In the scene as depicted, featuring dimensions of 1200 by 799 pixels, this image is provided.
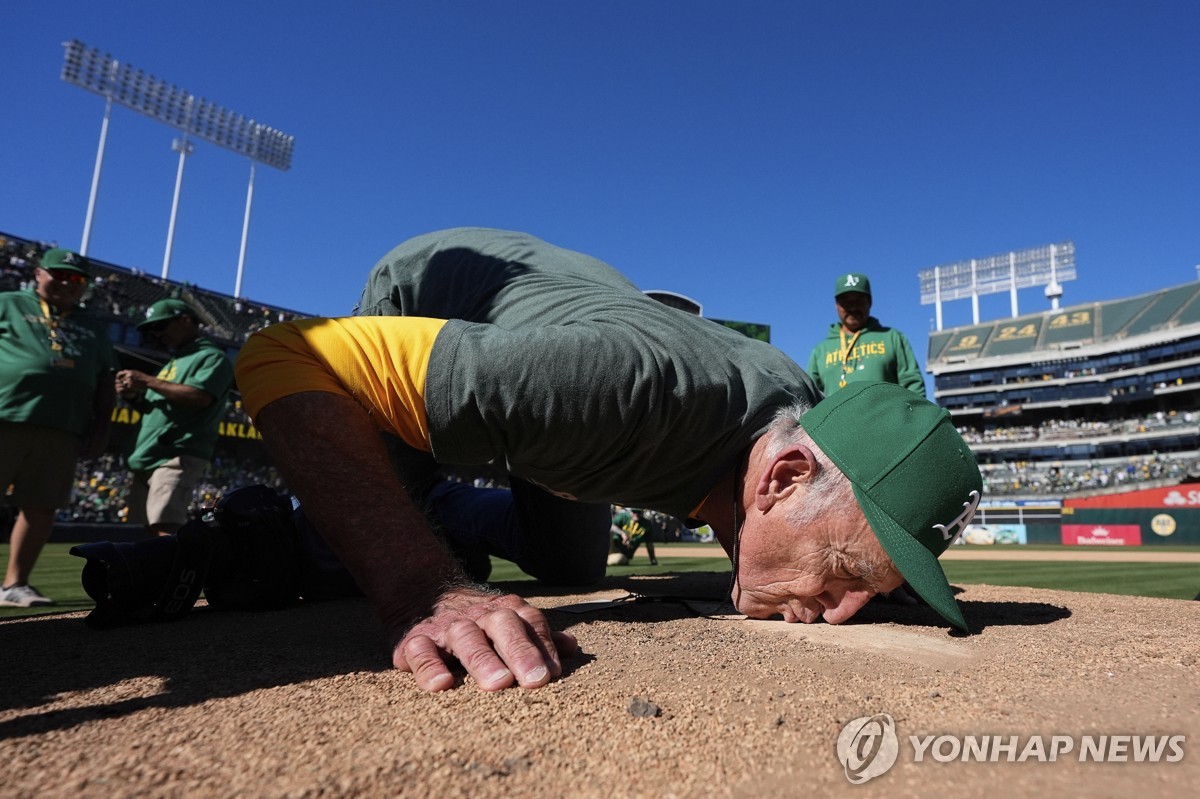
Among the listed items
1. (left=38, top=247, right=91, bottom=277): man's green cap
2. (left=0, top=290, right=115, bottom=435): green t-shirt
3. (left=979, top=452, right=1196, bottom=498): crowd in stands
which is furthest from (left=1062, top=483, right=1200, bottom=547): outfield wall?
(left=38, top=247, right=91, bottom=277): man's green cap

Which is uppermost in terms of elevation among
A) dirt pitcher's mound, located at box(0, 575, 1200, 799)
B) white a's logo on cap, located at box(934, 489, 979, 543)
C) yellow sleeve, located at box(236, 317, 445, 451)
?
yellow sleeve, located at box(236, 317, 445, 451)

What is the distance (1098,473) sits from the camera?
36250 mm

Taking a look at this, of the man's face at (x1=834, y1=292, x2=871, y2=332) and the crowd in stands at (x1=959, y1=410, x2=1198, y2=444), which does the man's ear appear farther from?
the crowd in stands at (x1=959, y1=410, x2=1198, y2=444)

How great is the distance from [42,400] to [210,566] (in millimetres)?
1997

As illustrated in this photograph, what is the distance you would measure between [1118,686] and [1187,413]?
47216 mm

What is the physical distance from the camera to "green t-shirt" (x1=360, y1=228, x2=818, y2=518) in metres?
1.56

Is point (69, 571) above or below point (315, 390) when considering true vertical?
below

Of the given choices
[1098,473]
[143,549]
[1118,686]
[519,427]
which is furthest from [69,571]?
[1098,473]

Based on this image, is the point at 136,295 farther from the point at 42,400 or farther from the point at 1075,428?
the point at 1075,428

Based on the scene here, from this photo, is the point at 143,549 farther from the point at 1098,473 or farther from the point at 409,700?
the point at 1098,473

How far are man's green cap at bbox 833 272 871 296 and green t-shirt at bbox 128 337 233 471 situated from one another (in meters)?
4.50

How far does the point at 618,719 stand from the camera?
1178 millimetres

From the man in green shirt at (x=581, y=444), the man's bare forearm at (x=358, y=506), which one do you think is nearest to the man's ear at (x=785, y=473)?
the man in green shirt at (x=581, y=444)

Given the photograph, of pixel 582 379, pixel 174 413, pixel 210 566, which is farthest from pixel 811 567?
pixel 174 413
